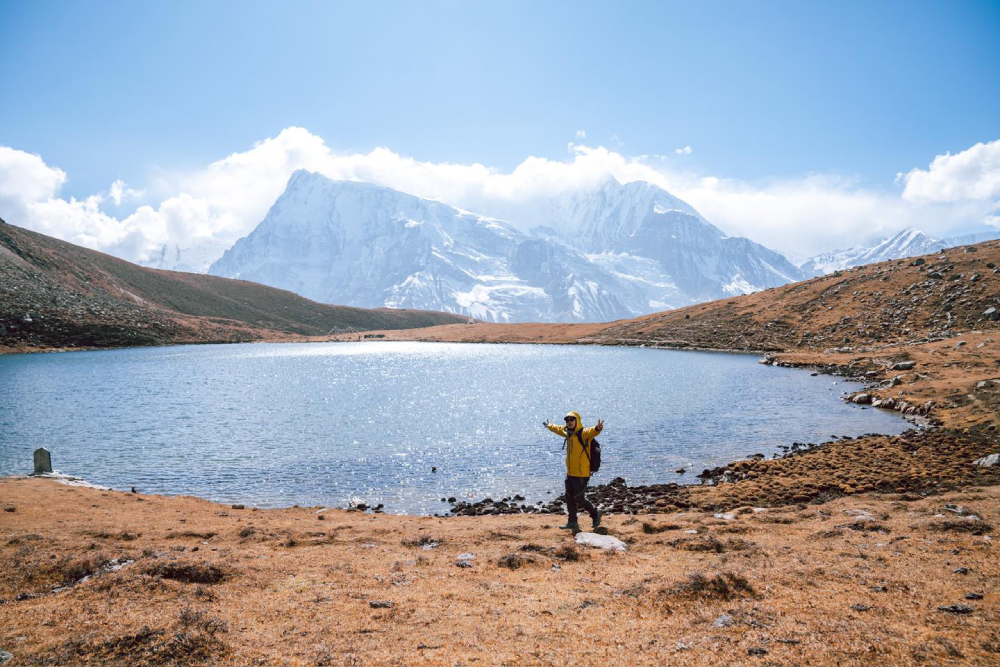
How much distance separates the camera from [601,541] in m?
15.2

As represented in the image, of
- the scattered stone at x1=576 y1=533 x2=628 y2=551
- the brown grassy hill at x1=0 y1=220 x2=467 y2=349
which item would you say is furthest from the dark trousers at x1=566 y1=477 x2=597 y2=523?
the brown grassy hill at x1=0 y1=220 x2=467 y2=349

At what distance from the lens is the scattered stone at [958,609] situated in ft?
28.2

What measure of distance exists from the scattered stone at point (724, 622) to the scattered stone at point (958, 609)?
3.34 meters

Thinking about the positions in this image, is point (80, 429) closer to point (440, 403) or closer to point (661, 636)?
point (440, 403)

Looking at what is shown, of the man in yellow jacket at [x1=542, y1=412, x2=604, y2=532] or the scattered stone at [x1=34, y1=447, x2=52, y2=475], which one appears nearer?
the man in yellow jacket at [x1=542, y1=412, x2=604, y2=532]

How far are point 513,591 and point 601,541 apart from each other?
474 centimetres

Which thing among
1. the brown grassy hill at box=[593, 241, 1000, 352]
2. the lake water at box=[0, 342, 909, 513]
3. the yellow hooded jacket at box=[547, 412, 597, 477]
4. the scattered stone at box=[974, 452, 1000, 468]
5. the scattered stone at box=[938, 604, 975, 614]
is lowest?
the lake water at box=[0, 342, 909, 513]

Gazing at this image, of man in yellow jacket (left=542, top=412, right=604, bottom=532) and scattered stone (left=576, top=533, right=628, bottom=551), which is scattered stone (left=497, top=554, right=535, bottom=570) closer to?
scattered stone (left=576, top=533, right=628, bottom=551)

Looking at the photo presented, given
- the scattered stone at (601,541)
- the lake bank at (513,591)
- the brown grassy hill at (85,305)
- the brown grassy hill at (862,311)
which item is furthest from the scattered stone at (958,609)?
the brown grassy hill at (85,305)

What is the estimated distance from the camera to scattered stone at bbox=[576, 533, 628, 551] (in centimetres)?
1475

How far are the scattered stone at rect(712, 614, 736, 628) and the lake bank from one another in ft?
0.17

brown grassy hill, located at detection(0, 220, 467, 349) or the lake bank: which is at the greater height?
brown grassy hill, located at detection(0, 220, 467, 349)

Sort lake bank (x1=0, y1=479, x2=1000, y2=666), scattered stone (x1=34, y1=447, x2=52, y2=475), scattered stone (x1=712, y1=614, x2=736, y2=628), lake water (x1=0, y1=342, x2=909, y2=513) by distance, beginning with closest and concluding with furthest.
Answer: lake bank (x1=0, y1=479, x2=1000, y2=666), scattered stone (x1=712, y1=614, x2=736, y2=628), scattered stone (x1=34, y1=447, x2=52, y2=475), lake water (x1=0, y1=342, x2=909, y2=513)

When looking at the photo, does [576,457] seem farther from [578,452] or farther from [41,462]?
[41,462]
